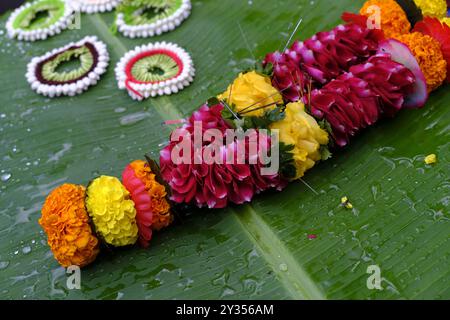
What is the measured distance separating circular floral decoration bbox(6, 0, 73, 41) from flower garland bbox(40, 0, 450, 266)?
1075mm

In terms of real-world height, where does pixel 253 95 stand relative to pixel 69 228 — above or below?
above

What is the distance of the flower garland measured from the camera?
1.50 m

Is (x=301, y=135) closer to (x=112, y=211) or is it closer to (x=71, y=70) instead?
(x=112, y=211)

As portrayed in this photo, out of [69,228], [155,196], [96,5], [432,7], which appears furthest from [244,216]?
[96,5]

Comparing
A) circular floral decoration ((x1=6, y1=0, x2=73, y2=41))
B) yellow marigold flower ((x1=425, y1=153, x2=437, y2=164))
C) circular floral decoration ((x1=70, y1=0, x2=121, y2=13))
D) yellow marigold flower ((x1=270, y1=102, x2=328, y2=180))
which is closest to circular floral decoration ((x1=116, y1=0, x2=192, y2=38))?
circular floral decoration ((x1=70, y1=0, x2=121, y2=13))

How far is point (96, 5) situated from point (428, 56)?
4.56ft

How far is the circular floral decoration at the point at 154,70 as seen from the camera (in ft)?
6.66

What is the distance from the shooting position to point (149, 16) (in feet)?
7.78

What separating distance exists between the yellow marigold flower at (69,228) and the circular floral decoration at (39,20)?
3.72 feet

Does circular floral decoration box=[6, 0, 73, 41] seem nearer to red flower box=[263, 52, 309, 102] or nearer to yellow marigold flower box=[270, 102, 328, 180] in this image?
red flower box=[263, 52, 309, 102]

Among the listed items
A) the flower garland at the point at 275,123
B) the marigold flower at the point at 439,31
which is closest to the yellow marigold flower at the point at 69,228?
the flower garland at the point at 275,123

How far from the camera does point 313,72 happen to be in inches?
67.9
